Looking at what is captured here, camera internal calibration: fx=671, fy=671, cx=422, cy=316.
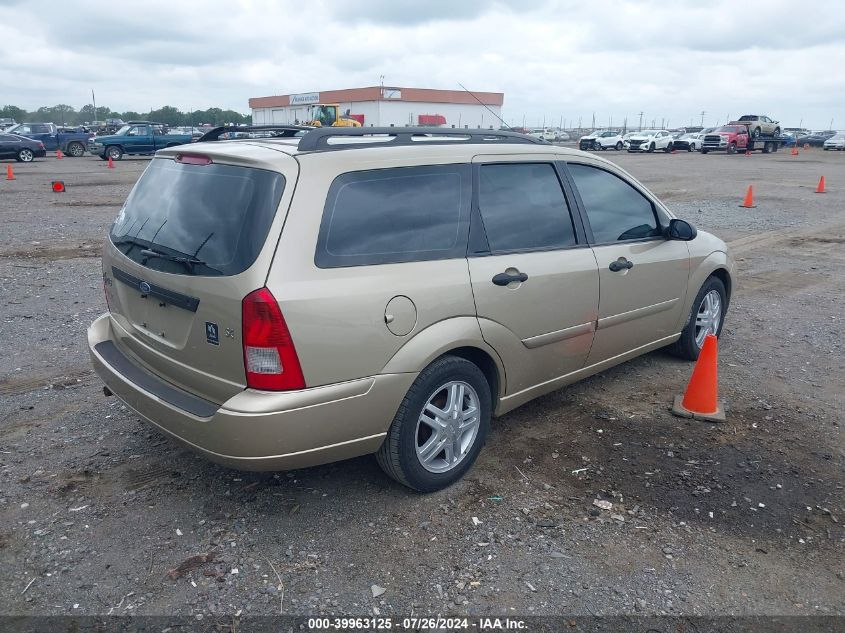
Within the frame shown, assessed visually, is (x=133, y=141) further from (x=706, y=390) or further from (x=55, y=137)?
(x=706, y=390)

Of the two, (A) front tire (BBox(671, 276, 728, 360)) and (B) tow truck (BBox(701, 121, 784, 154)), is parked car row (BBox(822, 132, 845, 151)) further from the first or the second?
(A) front tire (BBox(671, 276, 728, 360))

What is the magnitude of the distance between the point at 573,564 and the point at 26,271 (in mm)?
8130

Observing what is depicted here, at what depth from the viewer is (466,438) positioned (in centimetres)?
380

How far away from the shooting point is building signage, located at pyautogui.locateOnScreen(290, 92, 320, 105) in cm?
8649

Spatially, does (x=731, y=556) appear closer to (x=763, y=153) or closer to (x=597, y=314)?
(x=597, y=314)

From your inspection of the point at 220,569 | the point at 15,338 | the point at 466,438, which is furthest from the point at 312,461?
the point at 15,338

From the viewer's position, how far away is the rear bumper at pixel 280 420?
2.98 metres

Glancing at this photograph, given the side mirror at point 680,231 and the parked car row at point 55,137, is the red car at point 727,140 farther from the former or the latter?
the side mirror at point 680,231

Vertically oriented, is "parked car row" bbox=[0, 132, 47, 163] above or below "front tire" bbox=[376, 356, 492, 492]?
above

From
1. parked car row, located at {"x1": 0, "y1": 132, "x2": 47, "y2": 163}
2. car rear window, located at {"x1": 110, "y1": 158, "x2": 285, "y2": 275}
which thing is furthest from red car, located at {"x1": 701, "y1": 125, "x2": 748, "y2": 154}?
car rear window, located at {"x1": 110, "y1": 158, "x2": 285, "y2": 275}

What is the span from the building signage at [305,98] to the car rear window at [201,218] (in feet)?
287

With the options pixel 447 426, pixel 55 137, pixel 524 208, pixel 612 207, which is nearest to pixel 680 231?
pixel 612 207

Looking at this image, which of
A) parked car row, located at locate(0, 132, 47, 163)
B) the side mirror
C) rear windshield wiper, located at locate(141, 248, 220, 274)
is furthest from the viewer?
parked car row, located at locate(0, 132, 47, 163)

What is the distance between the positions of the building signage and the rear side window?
8784 cm
